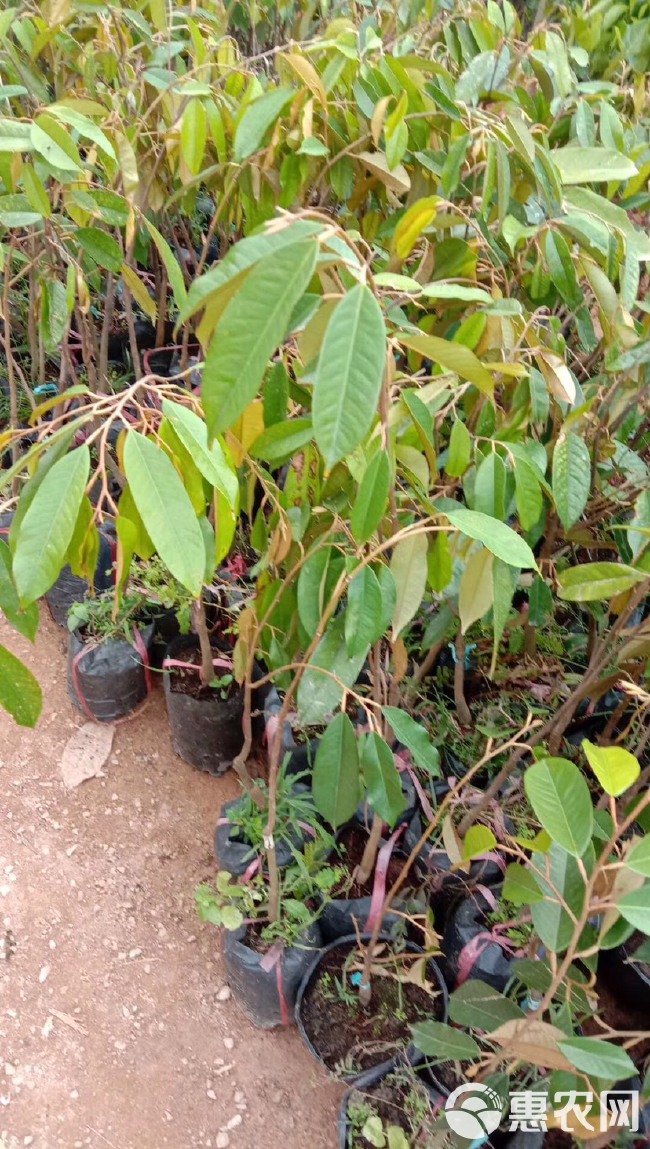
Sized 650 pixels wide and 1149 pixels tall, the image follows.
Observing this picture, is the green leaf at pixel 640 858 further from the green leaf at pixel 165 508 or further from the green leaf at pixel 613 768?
the green leaf at pixel 165 508

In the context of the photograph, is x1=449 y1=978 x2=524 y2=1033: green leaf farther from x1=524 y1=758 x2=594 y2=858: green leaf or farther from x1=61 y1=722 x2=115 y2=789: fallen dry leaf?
x1=61 y1=722 x2=115 y2=789: fallen dry leaf

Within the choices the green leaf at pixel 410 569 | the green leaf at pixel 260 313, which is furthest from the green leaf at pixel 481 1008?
the green leaf at pixel 260 313

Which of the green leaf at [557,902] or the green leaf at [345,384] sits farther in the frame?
the green leaf at [557,902]

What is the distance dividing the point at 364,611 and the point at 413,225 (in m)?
0.40

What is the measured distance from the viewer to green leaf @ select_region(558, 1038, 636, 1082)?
0.63 metres

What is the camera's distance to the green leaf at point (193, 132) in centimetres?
116

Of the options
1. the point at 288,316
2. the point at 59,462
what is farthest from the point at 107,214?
the point at 288,316

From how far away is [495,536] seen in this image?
0.69 meters

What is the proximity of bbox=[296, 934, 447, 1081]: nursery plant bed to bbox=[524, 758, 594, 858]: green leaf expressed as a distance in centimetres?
65

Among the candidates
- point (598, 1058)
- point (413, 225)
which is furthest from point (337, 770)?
point (413, 225)

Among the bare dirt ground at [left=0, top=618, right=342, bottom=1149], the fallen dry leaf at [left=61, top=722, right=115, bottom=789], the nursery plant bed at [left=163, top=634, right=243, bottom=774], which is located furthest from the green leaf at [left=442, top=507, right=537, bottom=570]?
the fallen dry leaf at [left=61, top=722, right=115, bottom=789]

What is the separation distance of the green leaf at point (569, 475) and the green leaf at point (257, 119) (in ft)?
2.03

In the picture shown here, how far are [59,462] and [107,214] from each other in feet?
2.41

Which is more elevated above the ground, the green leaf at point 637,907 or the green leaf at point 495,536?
the green leaf at point 495,536
